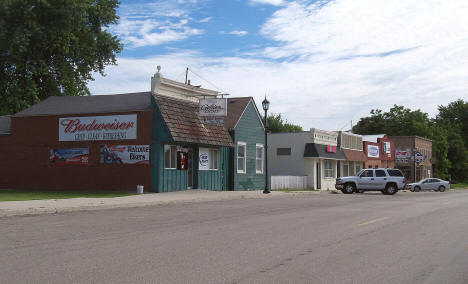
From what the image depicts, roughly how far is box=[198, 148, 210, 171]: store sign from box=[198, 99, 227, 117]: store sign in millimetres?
2480

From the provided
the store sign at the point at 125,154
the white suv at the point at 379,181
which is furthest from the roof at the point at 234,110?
the white suv at the point at 379,181

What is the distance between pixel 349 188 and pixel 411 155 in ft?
116

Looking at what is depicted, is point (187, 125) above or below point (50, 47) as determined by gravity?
below

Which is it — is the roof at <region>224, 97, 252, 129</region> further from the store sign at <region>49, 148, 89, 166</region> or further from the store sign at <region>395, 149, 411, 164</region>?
the store sign at <region>395, 149, 411, 164</region>

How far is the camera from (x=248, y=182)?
122 ft

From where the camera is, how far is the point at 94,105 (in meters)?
31.7

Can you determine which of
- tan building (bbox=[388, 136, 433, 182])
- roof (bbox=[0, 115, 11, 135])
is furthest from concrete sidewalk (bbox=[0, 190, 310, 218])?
tan building (bbox=[388, 136, 433, 182])

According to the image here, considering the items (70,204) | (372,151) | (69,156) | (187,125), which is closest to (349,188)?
(187,125)

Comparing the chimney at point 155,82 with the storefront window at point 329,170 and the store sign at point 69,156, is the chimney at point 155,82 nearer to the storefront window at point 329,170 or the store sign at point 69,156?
the store sign at point 69,156

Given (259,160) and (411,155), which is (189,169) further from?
(411,155)

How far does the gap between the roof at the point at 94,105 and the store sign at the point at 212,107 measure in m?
3.00

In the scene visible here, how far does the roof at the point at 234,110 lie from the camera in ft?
118

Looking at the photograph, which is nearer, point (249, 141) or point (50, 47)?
point (249, 141)

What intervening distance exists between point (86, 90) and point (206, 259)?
134ft
